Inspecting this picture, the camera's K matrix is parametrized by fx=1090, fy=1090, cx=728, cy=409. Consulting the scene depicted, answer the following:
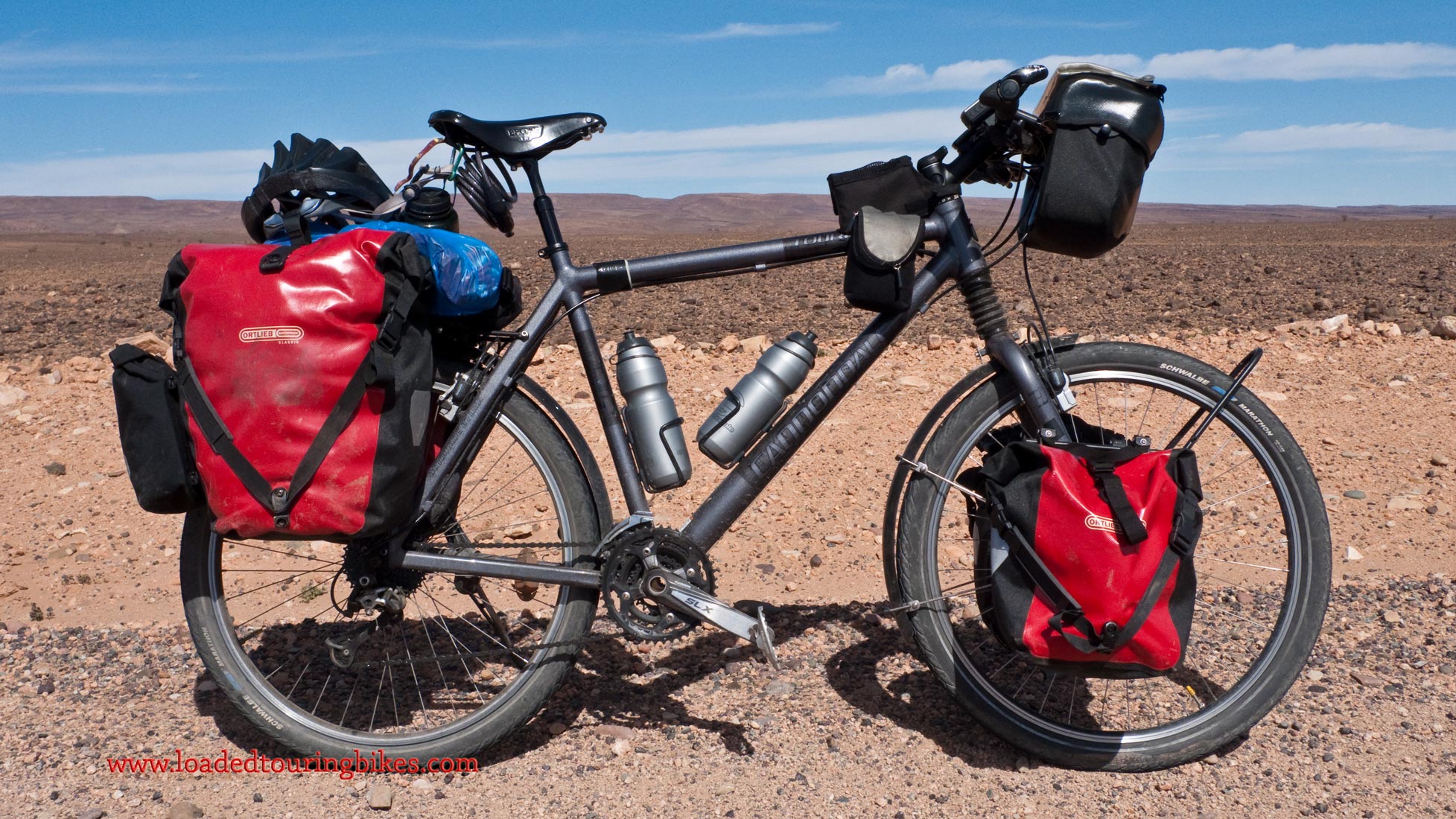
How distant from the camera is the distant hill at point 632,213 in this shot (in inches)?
4466

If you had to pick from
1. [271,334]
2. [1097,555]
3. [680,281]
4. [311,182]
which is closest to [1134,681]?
[1097,555]

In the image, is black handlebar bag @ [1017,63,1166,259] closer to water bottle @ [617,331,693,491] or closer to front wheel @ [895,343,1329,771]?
front wheel @ [895,343,1329,771]

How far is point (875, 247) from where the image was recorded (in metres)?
2.96

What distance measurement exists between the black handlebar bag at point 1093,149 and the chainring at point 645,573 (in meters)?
1.34

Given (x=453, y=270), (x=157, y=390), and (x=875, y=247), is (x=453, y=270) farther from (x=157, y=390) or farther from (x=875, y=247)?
(x=875, y=247)

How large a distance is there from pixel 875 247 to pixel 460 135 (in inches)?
47.1

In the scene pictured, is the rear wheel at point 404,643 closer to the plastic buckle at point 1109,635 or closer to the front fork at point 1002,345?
the front fork at point 1002,345

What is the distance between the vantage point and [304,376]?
2723 mm

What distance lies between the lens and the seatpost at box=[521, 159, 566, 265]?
305cm

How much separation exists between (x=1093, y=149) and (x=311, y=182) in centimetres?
210

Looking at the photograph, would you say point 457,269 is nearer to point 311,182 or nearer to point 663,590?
point 311,182

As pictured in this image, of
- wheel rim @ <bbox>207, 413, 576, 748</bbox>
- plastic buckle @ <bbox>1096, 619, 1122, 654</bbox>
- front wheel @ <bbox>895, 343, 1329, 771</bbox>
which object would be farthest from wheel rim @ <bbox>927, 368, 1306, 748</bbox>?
wheel rim @ <bbox>207, 413, 576, 748</bbox>

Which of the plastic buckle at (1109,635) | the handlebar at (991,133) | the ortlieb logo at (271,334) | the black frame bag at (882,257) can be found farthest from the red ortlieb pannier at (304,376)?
the plastic buckle at (1109,635)

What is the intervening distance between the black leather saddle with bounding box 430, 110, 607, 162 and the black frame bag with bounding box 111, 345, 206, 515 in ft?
3.23
